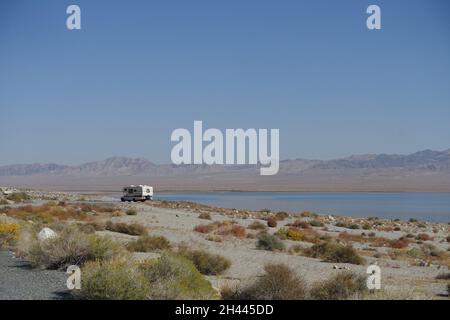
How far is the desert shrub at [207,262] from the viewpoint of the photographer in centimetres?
1611

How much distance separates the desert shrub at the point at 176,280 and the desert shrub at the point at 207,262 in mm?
4161

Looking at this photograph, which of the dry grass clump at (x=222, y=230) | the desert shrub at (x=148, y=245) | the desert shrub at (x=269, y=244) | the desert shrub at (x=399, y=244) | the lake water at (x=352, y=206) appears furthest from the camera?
the lake water at (x=352, y=206)

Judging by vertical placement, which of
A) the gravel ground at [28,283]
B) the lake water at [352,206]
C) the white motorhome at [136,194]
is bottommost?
the lake water at [352,206]

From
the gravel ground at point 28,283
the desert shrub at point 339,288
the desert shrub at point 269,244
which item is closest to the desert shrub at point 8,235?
the gravel ground at point 28,283

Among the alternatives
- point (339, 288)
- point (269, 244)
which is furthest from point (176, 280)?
point (269, 244)

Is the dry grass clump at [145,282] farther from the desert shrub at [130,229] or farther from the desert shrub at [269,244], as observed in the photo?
the desert shrub at [130,229]

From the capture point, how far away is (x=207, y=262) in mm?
16266

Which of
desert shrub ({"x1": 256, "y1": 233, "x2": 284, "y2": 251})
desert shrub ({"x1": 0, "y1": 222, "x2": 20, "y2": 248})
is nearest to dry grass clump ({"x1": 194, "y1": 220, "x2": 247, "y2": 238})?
desert shrub ({"x1": 256, "y1": 233, "x2": 284, "y2": 251})

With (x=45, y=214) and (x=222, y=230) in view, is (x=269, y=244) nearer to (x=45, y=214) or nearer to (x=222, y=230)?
(x=222, y=230)

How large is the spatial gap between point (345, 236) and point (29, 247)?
67.0 ft

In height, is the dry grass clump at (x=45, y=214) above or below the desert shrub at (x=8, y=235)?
below

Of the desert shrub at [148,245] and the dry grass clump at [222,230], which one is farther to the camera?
the dry grass clump at [222,230]
